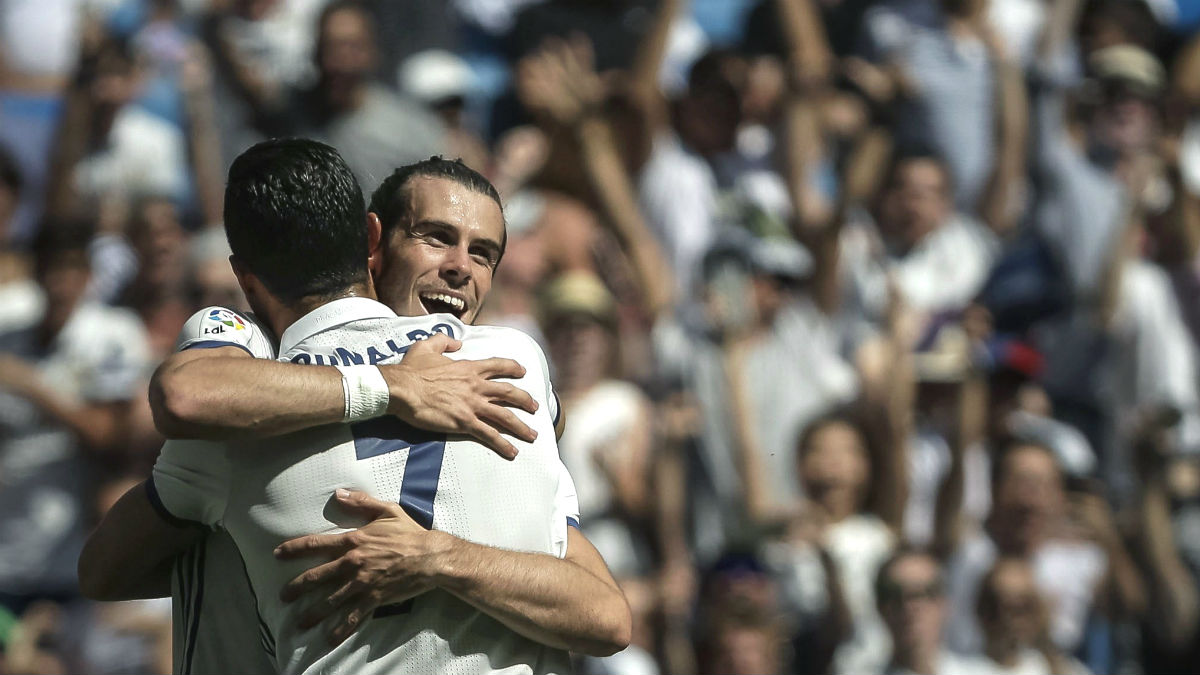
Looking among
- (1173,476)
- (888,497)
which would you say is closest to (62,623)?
(888,497)

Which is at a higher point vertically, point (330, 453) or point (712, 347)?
point (712, 347)

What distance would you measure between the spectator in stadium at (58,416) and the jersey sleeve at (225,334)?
13.4 ft

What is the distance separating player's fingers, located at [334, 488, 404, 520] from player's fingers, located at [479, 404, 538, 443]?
24 centimetres

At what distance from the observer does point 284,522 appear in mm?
2918

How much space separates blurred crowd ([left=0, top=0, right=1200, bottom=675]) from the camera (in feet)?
23.1

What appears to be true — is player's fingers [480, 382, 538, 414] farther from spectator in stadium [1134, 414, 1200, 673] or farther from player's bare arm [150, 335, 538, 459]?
spectator in stadium [1134, 414, 1200, 673]

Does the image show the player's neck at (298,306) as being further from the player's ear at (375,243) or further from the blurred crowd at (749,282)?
the blurred crowd at (749,282)

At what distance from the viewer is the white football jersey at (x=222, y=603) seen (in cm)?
314

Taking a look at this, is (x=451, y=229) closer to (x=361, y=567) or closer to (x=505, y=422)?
(x=505, y=422)

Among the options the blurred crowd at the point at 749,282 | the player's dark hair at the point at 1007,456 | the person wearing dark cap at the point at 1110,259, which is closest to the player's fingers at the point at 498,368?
the blurred crowd at the point at 749,282

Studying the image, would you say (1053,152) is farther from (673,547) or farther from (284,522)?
(284,522)

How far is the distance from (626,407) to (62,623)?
8.14 ft

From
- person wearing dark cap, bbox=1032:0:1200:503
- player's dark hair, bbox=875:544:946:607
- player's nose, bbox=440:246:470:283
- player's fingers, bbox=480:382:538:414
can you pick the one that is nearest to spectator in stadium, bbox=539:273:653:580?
player's dark hair, bbox=875:544:946:607

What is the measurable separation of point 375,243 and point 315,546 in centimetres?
85
